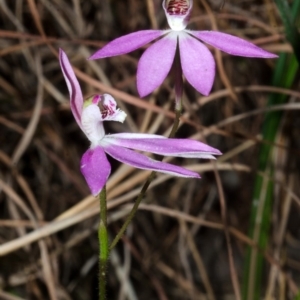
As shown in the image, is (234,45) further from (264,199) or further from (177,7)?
(264,199)

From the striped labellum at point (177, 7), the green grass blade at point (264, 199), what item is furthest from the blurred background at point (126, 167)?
the striped labellum at point (177, 7)

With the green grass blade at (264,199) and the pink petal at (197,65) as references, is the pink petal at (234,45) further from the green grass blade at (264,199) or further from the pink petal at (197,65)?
the green grass blade at (264,199)

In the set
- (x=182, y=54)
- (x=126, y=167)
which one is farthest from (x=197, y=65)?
(x=126, y=167)

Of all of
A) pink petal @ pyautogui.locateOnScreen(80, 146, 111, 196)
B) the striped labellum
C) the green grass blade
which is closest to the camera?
pink petal @ pyautogui.locateOnScreen(80, 146, 111, 196)

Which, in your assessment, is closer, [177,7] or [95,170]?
[95,170]

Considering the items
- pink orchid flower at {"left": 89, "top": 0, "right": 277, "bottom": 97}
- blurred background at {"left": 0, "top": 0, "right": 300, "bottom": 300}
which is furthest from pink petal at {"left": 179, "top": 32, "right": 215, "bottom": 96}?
blurred background at {"left": 0, "top": 0, "right": 300, "bottom": 300}


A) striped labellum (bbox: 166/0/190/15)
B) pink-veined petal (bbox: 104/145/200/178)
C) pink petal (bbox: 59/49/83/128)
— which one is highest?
striped labellum (bbox: 166/0/190/15)

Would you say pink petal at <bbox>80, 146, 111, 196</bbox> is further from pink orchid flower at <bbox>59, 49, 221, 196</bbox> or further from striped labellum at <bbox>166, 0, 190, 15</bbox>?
striped labellum at <bbox>166, 0, 190, 15</bbox>

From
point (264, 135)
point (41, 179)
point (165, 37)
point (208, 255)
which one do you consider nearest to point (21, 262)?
point (41, 179)
